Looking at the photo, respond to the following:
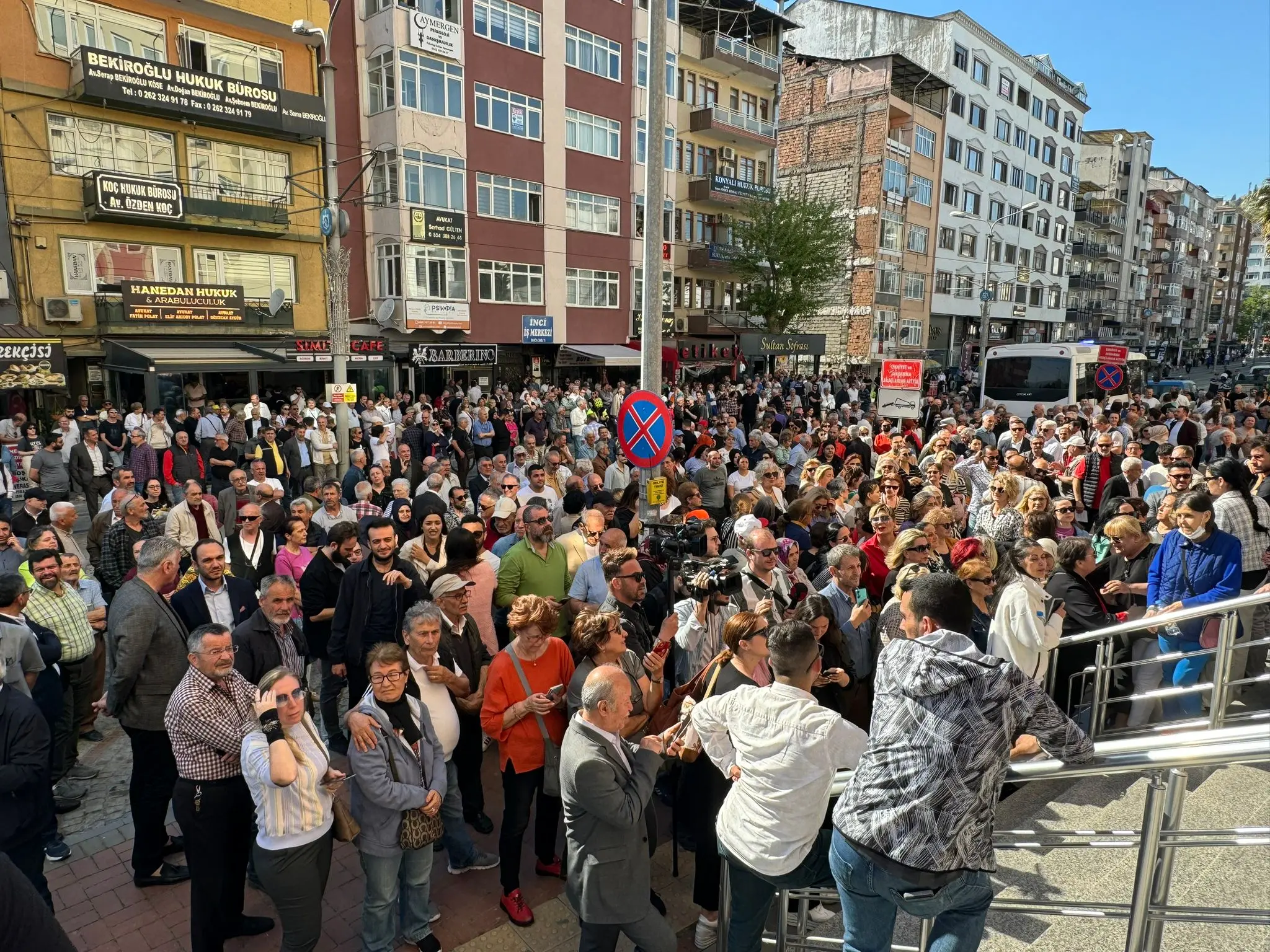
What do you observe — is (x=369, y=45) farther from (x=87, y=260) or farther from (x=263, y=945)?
(x=263, y=945)

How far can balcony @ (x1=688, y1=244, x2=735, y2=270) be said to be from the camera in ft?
112

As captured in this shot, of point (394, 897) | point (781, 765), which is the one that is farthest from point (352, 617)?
point (781, 765)

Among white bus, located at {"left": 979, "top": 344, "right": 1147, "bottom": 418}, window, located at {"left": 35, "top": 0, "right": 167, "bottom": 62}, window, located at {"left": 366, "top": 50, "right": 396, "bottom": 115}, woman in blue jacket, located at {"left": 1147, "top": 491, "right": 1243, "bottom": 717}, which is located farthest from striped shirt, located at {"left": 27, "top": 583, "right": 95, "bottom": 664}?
window, located at {"left": 366, "top": 50, "right": 396, "bottom": 115}

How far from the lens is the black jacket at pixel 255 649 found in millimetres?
4527

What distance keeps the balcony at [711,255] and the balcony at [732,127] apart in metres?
4.80

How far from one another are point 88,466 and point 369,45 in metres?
18.1

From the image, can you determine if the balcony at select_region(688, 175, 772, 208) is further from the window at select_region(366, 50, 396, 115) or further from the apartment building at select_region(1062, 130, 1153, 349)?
the apartment building at select_region(1062, 130, 1153, 349)

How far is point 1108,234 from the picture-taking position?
7050 cm

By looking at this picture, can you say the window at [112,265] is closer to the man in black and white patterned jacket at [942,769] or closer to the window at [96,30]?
the window at [96,30]

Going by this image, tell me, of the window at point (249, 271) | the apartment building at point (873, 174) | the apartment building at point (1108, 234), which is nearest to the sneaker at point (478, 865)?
the window at point (249, 271)

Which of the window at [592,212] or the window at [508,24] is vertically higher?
the window at [508,24]

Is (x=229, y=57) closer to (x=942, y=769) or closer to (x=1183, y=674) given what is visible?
(x=1183, y=674)

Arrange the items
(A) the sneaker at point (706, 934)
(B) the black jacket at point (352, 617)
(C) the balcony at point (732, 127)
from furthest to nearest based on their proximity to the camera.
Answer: (C) the balcony at point (732, 127) < (B) the black jacket at point (352, 617) < (A) the sneaker at point (706, 934)

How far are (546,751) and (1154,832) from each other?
9.26 feet
